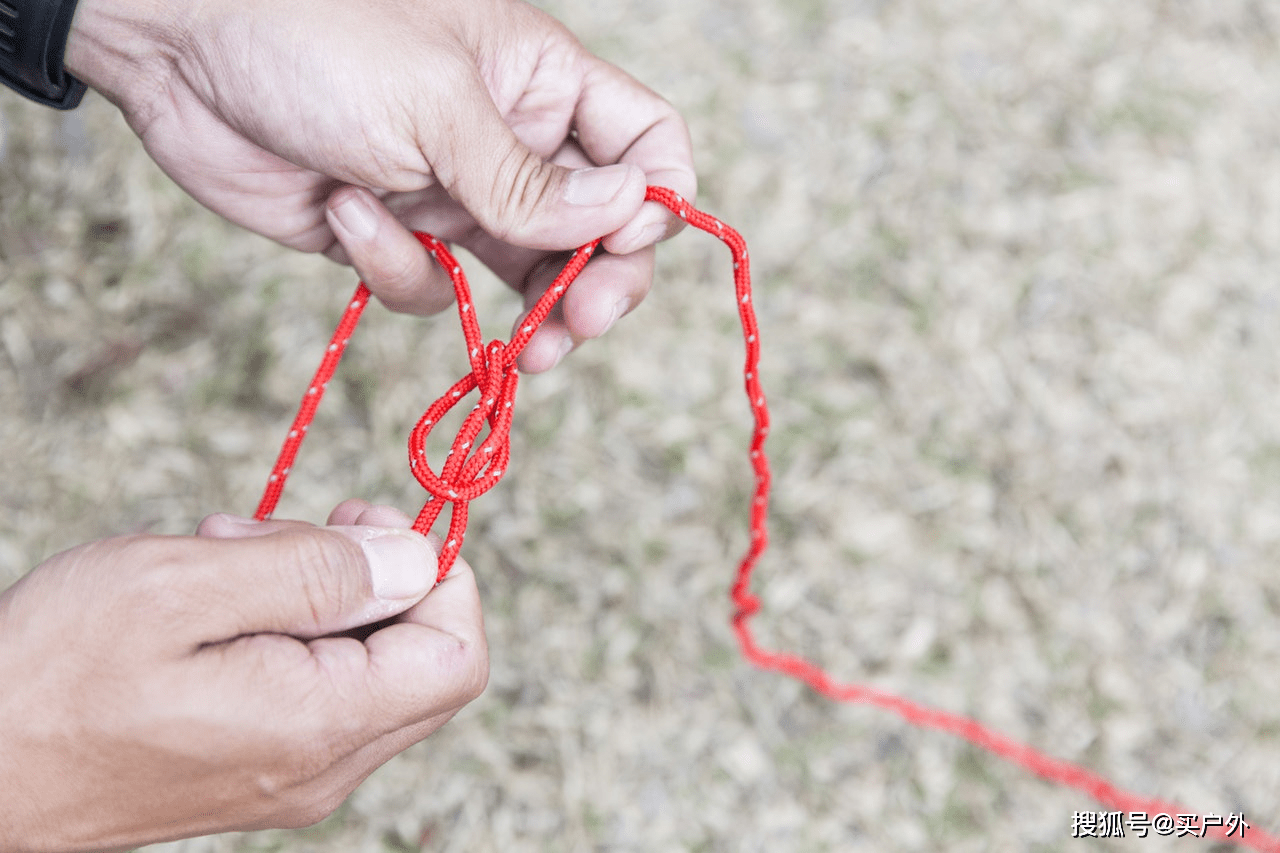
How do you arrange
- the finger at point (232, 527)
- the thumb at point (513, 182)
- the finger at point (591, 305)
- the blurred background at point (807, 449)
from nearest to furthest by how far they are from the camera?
the finger at point (232, 527) → the thumb at point (513, 182) → the finger at point (591, 305) → the blurred background at point (807, 449)

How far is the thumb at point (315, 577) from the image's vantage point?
102 centimetres

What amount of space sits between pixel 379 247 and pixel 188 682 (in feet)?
2.37

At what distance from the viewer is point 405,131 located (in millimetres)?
1277

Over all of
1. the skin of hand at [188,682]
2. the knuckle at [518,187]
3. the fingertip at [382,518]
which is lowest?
the skin of hand at [188,682]

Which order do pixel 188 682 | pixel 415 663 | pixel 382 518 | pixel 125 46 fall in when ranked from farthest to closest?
pixel 125 46 → pixel 382 518 → pixel 415 663 → pixel 188 682

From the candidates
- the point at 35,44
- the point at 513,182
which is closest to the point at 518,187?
the point at 513,182

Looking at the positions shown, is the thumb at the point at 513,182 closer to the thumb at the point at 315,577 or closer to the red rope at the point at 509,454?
the red rope at the point at 509,454

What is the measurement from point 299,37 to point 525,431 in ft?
3.53

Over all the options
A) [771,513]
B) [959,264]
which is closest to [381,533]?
[771,513]

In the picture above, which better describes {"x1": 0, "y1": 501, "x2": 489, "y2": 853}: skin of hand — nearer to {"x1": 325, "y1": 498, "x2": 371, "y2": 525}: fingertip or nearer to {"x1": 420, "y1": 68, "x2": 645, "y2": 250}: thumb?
{"x1": 325, "y1": 498, "x2": 371, "y2": 525}: fingertip

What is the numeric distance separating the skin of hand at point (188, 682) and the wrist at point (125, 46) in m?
0.77

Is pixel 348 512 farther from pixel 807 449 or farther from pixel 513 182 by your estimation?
pixel 807 449

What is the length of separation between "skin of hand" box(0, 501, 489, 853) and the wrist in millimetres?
767

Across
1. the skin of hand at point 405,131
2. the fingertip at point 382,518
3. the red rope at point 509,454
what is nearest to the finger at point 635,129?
the skin of hand at point 405,131
